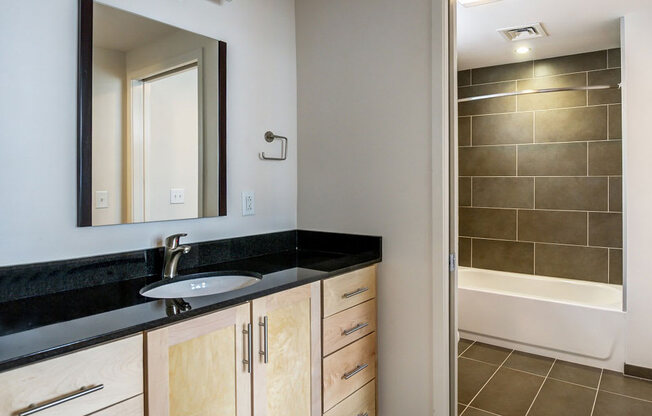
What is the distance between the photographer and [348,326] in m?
1.80

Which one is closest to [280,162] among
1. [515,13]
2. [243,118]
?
[243,118]

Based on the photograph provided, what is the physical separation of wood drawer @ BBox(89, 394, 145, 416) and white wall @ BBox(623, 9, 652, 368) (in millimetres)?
2896

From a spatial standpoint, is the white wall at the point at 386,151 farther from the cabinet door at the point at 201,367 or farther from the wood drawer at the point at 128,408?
the wood drawer at the point at 128,408

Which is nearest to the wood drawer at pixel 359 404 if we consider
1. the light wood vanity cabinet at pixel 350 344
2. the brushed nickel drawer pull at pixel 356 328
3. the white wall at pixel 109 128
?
the light wood vanity cabinet at pixel 350 344

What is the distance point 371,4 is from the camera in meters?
2.00

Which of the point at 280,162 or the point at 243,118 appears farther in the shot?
the point at 280,162

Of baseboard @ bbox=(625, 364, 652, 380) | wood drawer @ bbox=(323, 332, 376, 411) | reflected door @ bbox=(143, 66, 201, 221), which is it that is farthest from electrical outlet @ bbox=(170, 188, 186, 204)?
baseboard @ bbox=(625, 364, 652, 380)

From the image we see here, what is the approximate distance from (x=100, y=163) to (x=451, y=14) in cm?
154

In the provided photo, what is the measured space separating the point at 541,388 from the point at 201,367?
2.25 meters

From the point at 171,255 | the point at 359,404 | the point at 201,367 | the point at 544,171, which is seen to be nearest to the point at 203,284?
the point at 171,255

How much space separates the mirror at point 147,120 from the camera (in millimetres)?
1452

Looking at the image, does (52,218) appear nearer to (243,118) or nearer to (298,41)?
(243,118)

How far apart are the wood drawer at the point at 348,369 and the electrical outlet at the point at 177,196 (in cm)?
86

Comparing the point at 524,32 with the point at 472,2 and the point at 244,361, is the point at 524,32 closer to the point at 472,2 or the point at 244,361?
the point at 472,2
